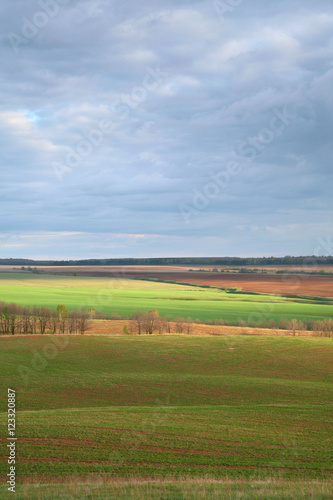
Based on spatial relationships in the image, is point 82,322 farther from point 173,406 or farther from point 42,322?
point 173,406

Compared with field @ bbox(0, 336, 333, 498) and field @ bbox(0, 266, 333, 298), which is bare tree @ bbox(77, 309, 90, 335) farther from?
field @ bbox(0, 266, 333, 298)

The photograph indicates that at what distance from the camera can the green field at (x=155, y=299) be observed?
87.9 metres

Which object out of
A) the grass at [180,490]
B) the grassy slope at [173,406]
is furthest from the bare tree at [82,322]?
the grass at [180,490]

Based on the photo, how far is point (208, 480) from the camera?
48.6ft

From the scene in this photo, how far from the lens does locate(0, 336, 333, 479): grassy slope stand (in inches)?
698

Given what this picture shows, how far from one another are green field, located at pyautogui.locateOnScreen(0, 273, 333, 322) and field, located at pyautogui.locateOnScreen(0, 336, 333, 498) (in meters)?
28.6

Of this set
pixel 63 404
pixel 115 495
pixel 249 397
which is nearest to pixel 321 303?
pixel 249 397

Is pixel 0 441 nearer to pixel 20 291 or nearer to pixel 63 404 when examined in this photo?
pixel 63 404

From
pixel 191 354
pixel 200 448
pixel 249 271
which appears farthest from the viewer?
pixel 249 271

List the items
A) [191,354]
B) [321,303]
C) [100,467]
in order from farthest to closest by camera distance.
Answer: [321,303]
[191,354]
[100,467]

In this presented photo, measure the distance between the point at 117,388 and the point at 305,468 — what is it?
22587mm

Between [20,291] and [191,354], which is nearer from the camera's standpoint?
[191,354]

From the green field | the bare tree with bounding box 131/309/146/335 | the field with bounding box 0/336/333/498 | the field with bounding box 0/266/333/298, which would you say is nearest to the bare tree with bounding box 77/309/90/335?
the bare tree with bounding box 131/309/146/335

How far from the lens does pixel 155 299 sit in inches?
4353
